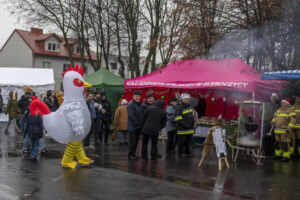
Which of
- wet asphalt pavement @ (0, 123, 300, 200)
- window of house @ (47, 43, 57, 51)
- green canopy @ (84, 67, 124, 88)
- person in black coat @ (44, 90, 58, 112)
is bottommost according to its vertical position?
wet asphalt pavement @ (0, 123, 300, 200)

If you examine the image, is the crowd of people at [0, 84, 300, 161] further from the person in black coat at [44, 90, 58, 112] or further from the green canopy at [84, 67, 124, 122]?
the green canopy at [84, 67, 124, 122]

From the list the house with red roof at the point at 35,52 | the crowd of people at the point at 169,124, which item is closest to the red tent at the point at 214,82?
the crowd of people at the point at 169,124

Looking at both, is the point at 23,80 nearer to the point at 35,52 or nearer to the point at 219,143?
the point at 219,143

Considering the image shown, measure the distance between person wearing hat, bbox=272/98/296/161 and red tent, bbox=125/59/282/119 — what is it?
5.67 feet

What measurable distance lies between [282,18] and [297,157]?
14.8 ft

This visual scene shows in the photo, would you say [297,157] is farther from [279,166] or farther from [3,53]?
[3,53]

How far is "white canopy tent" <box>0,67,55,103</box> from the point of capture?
2153cm

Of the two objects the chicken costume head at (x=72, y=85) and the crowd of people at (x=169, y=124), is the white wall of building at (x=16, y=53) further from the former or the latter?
the chicken costume head at (x=72, y=85)

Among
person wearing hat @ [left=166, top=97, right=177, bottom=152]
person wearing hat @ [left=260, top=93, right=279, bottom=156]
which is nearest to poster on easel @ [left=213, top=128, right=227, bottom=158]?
person wearing hat @ [left=260, top=93, right=279, bottom=156]

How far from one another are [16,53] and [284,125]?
141 feet

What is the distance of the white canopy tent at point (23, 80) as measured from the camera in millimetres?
21531

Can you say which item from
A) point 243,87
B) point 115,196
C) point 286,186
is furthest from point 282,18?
point 115,196

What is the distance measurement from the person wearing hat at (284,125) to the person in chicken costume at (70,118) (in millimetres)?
5457

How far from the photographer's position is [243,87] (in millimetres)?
12328
